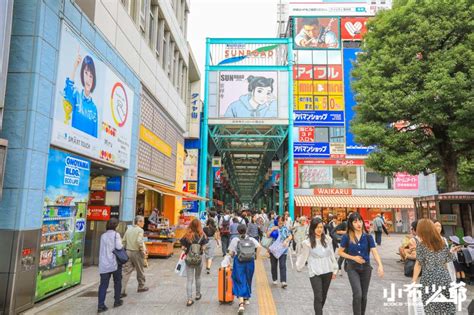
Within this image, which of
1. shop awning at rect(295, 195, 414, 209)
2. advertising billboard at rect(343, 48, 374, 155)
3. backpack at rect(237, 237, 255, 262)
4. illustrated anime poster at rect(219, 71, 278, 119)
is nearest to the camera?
backpack at rect(237, 237, 255, 262)

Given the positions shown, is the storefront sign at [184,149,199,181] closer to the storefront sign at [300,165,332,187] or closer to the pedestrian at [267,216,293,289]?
the storefront sign at [300,165,332,187]

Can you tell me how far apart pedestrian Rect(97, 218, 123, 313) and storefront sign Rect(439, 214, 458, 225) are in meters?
10.5

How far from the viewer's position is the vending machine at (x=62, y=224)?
6434 millimetres

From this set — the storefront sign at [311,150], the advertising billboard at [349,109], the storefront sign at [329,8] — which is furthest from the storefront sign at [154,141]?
the storefront sign at [329,8]

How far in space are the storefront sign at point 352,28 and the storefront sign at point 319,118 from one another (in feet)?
26.4

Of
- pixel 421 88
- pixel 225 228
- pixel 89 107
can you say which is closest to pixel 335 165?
pixel 421 88

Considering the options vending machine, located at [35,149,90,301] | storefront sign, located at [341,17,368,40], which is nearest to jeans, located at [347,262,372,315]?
vending machine, located at [35,149,90,301]

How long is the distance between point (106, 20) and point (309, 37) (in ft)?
84.3

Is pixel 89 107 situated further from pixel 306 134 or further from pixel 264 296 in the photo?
pixel 306 134

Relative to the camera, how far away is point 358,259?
15.6 ft

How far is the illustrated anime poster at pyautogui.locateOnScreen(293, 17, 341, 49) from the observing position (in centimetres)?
3105

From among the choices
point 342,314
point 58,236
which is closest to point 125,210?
point 58,236

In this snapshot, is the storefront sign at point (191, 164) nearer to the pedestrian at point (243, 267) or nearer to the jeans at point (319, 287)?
the pedestrian at point (243, 267)

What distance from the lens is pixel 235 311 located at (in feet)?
19.1
